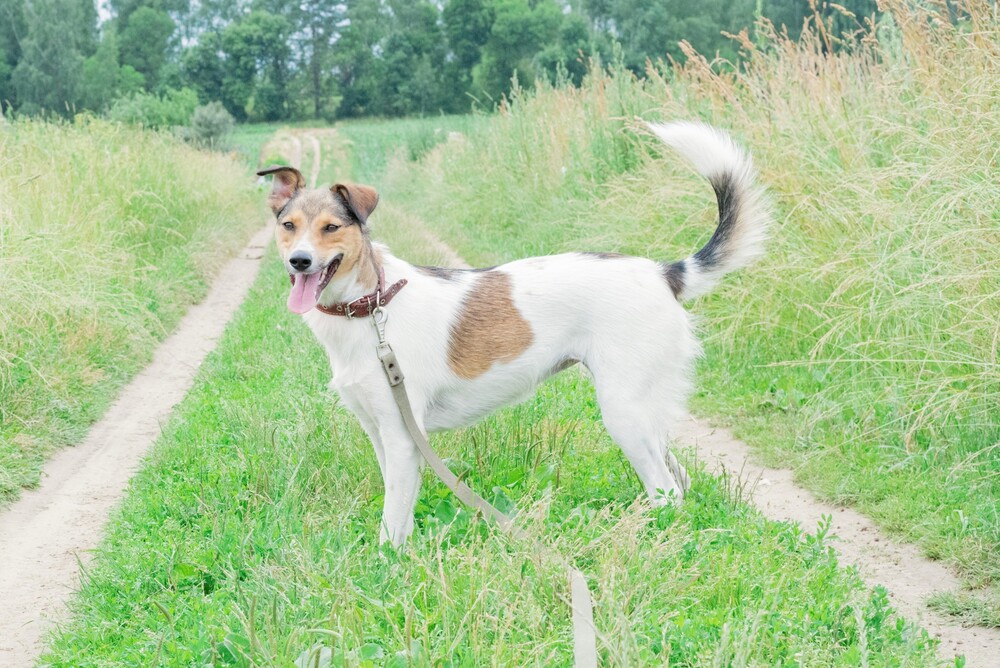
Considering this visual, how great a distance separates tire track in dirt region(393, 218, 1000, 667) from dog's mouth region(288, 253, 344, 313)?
1.84 meters

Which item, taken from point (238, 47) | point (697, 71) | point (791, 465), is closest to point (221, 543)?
point (791, 465)

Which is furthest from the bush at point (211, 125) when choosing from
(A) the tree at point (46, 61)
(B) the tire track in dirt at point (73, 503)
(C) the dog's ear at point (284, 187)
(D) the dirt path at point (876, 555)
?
(D) the dirt path at point (876, 555)

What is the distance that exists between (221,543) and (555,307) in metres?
1.61

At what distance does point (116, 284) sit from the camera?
7.84 m

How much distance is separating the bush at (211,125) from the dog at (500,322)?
74.5ft

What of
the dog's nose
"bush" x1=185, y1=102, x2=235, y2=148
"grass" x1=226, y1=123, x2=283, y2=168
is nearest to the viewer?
the dog's nose

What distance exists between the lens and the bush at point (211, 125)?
25469 mm

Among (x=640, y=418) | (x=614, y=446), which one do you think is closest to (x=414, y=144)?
(x=614, y=446)

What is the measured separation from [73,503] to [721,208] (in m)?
3.40

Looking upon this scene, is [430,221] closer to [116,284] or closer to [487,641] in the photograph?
[116,284]

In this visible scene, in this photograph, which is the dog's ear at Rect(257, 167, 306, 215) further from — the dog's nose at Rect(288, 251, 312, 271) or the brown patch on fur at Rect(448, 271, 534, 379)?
the brown patch on fur at Rect(448, 271, 534, 379)

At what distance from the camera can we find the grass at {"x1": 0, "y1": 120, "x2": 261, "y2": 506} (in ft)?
18.7

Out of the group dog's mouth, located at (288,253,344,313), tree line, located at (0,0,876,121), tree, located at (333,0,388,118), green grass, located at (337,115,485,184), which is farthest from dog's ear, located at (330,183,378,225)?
tree, located at (333,0,388,118)

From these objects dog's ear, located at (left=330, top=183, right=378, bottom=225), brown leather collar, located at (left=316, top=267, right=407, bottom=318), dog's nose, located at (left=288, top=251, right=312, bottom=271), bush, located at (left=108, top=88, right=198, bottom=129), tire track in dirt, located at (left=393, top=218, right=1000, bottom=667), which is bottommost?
bush, located at (left=108, top=88, right=198, bottom=129)
